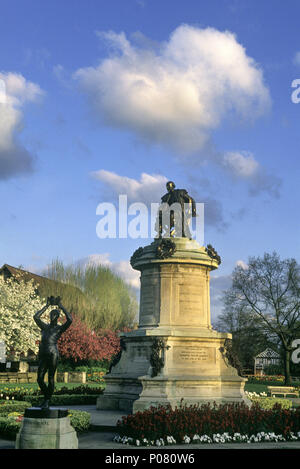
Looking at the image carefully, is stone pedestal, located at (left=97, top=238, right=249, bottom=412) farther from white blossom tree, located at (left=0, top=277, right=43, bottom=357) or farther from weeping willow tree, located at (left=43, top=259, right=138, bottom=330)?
weeping willow tree, located at (left=43, top=259, right=138, bottom=330)

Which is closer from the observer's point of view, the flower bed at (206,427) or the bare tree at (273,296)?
the flower bed at (206,427)

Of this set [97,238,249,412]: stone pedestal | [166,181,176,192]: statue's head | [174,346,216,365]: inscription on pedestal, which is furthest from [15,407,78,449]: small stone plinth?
[166,181,176,192]: statue's head

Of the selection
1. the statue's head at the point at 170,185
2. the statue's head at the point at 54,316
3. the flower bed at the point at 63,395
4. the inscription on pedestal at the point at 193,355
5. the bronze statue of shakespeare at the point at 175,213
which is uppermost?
the statue's head at the point at 170,185

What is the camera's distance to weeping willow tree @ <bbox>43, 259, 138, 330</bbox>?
188ft

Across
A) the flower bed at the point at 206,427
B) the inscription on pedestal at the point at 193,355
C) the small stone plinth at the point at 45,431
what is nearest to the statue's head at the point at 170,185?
the inscription on pedestal at the point at 193,355

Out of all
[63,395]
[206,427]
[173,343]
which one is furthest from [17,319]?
[206,427]

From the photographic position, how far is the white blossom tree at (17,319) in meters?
42.8

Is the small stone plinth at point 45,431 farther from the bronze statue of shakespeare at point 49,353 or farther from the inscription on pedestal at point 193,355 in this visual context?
the inscription on pedestal at point 193,355

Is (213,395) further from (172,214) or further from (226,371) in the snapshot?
(172,214)

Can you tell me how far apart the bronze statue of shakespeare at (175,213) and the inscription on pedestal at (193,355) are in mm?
4912

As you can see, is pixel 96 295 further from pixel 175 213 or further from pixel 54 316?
pixel 54 316

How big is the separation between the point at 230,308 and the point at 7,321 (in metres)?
22.6

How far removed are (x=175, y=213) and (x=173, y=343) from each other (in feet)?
18.9

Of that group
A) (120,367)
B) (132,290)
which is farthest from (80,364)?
(120,367)
